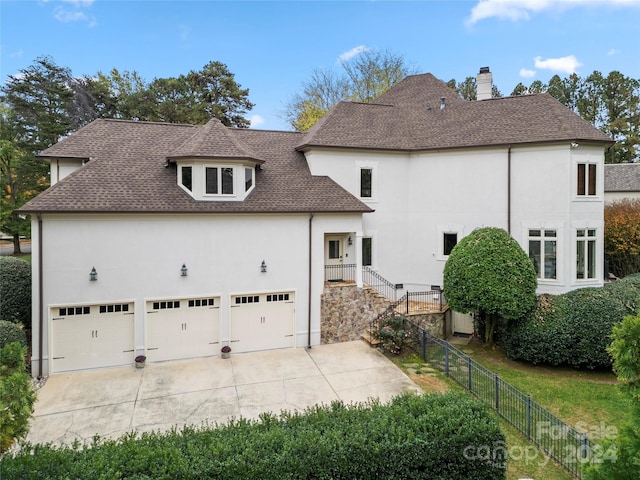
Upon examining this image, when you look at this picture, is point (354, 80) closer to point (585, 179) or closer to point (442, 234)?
point (442, 234)

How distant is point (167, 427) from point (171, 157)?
9.00 metres

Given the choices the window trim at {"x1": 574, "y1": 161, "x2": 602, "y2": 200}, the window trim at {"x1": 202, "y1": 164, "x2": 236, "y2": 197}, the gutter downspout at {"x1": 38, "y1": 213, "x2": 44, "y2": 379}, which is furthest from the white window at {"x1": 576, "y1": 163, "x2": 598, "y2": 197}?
the gutter downspout at {"x1": 38, "y1": 213, "x2": 44, "y2": 379}

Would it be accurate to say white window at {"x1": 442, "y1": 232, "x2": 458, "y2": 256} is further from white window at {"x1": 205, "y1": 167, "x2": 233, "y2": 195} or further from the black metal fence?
white window at {"x1": 205, "y1": 167, "x2": 233, "y2": 195}

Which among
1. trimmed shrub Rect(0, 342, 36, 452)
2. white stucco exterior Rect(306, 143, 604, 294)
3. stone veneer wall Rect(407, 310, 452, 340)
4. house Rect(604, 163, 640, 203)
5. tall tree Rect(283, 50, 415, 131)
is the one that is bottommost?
stone veneer wall Rect(407, 310, 452, 340)

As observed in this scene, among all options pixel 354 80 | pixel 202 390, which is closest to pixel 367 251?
pixel 202 390

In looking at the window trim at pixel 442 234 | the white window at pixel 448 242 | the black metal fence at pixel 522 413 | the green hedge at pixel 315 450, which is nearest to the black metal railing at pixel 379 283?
the window trim at pixel 442 234

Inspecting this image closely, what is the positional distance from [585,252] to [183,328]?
15831 mm

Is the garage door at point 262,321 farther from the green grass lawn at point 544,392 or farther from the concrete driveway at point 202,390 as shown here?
the green grass lawn at point 544,392

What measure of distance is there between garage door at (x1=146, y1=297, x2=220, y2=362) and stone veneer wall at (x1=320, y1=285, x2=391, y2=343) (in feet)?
13.4

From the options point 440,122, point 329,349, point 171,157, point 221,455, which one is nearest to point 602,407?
point 329,349

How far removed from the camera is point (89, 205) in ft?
40.6

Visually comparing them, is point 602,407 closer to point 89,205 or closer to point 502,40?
point 502,40

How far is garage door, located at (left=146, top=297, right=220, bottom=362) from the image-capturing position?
13.2 m

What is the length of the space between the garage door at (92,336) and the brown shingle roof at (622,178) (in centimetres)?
3397
